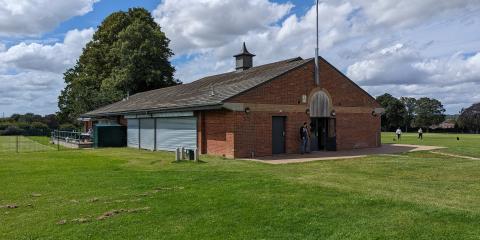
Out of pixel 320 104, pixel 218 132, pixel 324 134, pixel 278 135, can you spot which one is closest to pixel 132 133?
pixel 218 132

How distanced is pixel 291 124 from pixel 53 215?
51.1 ft

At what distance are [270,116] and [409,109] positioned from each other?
292ft

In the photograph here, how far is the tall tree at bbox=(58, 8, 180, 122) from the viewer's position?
47.3 metres

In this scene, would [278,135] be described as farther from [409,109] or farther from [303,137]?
[409,109]

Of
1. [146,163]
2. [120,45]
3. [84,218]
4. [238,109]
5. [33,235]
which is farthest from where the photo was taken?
[120,45]

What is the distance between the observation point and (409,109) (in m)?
103

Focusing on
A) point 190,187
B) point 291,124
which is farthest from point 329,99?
point 190,187

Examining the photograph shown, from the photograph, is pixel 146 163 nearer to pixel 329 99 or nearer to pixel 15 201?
pixel 15 201

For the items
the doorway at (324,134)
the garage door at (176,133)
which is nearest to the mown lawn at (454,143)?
the doorway at (324,134)

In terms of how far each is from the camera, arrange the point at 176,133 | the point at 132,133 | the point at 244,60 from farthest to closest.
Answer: the point at 244,60, the point at 132,133, the point at 176,133

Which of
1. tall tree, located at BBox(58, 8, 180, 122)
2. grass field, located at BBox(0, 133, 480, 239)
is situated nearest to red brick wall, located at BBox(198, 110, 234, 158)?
grass field, located at BBox(0, 133, 480, 239)

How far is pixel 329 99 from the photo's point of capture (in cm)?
2488

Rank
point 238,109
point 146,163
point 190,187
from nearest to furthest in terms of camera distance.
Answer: point 190,187 → point 146,163 → point 238,109

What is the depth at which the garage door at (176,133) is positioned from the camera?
2334 centimetres
